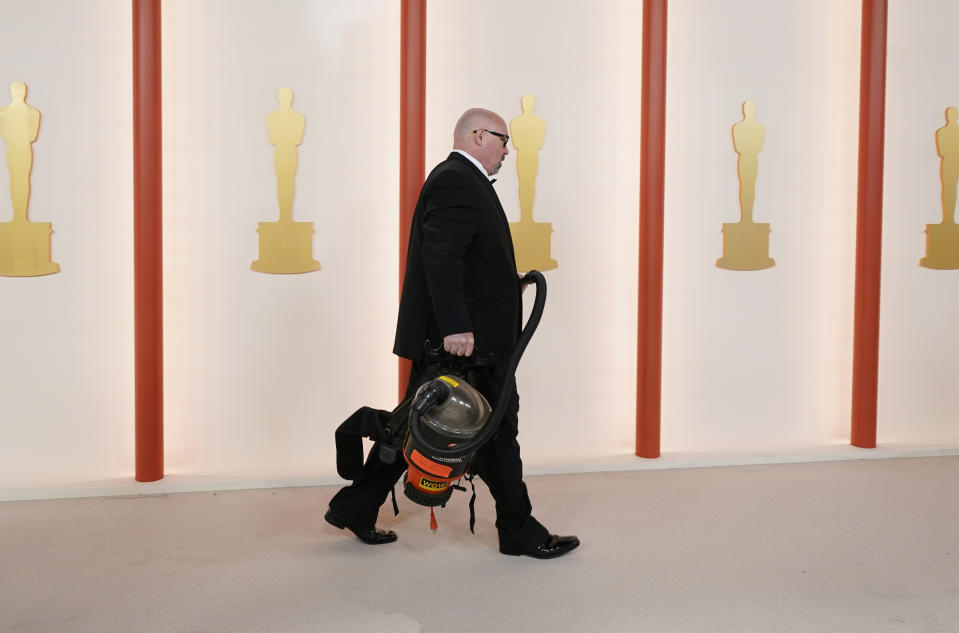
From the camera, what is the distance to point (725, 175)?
3.80 meters

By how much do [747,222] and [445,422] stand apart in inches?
87.3

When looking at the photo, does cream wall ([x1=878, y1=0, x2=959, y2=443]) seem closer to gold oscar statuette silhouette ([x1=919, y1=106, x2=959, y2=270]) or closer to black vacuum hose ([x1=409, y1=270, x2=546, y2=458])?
gold oscar statuette silhouette ([x1=919, y1=106, x2=959, y2=270])

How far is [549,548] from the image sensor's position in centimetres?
252

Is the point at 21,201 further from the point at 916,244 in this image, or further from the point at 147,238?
the point at 916,244

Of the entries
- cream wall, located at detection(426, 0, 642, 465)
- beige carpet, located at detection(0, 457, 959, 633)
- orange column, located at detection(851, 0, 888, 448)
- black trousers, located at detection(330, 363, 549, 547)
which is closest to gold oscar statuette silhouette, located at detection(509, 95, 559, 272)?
cream wall, located at detection(426, 0, 642, 465)

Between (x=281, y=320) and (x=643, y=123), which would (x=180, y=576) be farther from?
(x=643, y=123)

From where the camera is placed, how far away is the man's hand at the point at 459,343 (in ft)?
7.43

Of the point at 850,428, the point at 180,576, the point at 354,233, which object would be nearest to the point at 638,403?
the point at 850,428

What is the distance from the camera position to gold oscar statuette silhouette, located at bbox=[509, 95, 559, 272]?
142 inches

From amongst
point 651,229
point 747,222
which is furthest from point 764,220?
point 651,229

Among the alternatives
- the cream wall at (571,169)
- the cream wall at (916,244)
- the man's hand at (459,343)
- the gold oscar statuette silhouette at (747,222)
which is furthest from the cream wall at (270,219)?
the cream wall at (916,244)

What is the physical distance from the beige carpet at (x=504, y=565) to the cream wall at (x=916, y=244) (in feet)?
2.65

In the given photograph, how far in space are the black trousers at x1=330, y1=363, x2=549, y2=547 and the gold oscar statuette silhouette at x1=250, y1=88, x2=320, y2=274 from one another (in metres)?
1.16

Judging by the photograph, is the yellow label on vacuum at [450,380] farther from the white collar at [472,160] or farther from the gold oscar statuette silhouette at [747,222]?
the gold oscar statuette silhouette at [747,222]
